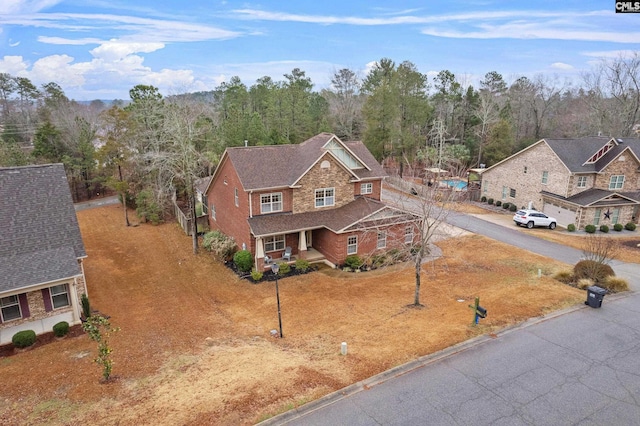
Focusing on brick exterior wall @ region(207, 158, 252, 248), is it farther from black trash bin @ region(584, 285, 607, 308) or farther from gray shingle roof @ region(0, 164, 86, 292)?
black trash bin @ region(584, 285, 607, 308)

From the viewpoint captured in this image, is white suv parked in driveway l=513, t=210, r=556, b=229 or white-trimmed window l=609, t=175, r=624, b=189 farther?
white-trimmed window l=609, t=175, r=624, b=189

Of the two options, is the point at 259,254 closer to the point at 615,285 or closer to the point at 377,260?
the point at 377,260

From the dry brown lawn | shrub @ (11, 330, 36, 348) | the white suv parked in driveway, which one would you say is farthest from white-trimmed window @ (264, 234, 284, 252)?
the white suv parked in driveway

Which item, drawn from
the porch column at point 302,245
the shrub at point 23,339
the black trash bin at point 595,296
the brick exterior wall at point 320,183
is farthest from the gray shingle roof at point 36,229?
the black trash bin at point 595,296

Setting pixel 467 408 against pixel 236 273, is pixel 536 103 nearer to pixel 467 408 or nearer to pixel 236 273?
pixel 236 273

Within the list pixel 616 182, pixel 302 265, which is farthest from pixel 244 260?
pixel 616 182
